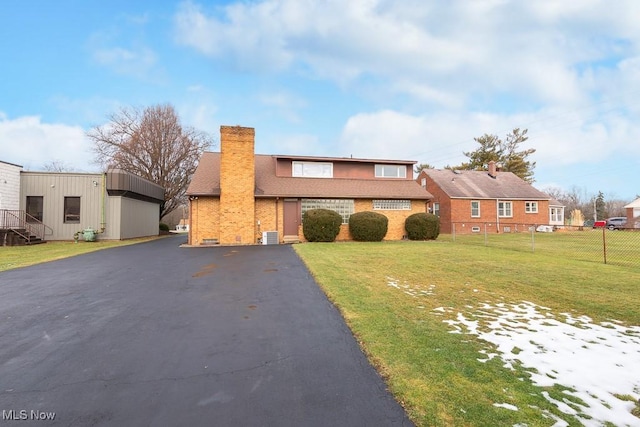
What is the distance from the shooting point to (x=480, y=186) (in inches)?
1155

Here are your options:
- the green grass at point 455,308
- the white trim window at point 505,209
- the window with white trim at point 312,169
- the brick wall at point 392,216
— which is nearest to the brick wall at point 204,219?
the window with white trim at point 312,169

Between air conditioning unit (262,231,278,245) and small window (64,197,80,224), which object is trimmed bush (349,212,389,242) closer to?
air conditioning unit (262,231,278,245)

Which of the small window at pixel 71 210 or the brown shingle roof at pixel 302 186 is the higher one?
the brown shingle roof at pixel 302 186

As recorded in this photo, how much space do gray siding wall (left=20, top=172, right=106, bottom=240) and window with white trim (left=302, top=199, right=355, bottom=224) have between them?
44.1ft

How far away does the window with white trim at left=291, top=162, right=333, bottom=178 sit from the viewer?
2038 cm

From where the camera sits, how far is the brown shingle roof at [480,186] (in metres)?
27.7

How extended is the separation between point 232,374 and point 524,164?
156ft

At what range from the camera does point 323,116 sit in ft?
73.9

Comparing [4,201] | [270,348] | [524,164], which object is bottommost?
[270,348]

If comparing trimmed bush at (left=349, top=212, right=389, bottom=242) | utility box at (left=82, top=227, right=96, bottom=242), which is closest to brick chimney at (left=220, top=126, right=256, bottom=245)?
trimmed bush at (left=349, top=212, right=389, bottom=242)

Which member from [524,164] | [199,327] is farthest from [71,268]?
[524,164]

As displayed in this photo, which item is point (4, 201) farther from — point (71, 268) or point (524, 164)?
point (524, 164)

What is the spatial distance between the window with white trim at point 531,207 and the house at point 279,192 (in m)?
15.3

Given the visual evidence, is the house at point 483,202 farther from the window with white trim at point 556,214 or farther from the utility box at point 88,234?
the utility box at point 88,234
